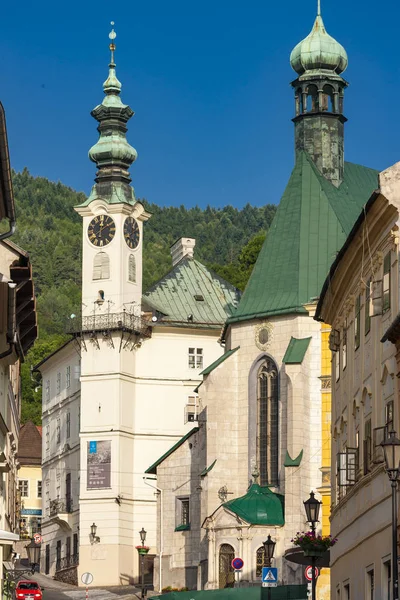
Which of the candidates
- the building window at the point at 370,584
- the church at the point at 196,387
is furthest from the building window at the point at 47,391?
the building window at the point at 370,584

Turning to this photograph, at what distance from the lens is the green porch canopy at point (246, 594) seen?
5544 centimetres

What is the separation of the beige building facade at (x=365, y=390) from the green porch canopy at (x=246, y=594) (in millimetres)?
15034

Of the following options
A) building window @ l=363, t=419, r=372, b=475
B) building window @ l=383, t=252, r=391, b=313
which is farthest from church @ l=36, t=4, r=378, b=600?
building window @ l=383, t=252, r=391, b=313

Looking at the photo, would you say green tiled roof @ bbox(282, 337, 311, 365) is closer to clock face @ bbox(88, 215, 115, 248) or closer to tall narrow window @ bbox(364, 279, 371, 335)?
clock face @ bbox(88, 215, 115, 248)

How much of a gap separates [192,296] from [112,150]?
10.1 metres

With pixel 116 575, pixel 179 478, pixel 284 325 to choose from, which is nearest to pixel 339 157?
pixel 284 325

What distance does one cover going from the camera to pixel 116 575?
8825cm

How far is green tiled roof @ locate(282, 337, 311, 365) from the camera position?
76438mm

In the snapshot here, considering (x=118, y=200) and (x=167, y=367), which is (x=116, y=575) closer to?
(x=167, y=367)

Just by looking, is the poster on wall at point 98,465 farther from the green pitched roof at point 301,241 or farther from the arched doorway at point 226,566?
the arched doorway at point 226,566

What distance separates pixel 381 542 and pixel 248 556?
43473 mm

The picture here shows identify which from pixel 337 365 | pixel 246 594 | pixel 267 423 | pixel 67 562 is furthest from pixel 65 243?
pixel 337 365

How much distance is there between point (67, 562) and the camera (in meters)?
93.1

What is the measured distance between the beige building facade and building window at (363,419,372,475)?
2 cm
